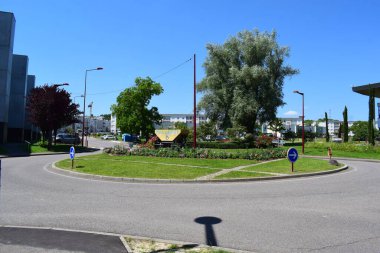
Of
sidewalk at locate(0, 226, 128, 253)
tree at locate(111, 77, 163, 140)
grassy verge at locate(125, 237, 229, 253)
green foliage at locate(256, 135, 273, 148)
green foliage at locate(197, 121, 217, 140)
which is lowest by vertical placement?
sidewalk at locate(0, 226, 128, 253)

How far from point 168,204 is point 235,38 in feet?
132

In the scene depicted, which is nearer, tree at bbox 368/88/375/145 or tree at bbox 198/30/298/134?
tree at bbox 368/88/375/145

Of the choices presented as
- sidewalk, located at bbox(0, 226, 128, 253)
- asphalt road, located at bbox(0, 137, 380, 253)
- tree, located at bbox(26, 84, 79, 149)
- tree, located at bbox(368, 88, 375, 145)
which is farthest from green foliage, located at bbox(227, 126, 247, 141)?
sidewalk, located at bbox(0, 226, 128, 253)

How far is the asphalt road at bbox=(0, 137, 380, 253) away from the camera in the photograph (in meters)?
5.99

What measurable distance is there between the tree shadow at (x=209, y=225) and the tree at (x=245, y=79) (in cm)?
3524

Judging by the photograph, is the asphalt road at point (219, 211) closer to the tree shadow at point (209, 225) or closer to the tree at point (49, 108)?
the tree shadow at point (209, 225)

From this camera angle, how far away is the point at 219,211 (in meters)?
8.05

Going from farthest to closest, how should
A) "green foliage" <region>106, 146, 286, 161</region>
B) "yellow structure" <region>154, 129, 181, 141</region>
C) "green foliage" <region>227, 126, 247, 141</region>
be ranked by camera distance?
"green foliage" <region>227, 126, 247, 141</region> < "yellow structure" <region>154, 129, 181, 141</region> < "green foliage" <region>106, 146, 286, 161</region>

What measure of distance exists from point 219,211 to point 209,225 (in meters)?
1.24

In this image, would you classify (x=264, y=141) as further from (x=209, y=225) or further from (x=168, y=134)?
(x=209, y=225)

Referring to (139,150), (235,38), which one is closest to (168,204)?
(139,150)

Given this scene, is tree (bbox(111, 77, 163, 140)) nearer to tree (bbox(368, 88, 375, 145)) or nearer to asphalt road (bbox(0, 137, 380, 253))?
tree (bbox(368, 88, 375, 145))

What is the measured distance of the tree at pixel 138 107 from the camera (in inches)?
2399

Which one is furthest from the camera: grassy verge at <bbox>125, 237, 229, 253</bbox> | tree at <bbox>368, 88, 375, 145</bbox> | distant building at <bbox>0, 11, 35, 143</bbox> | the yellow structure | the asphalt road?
the yellow structure
